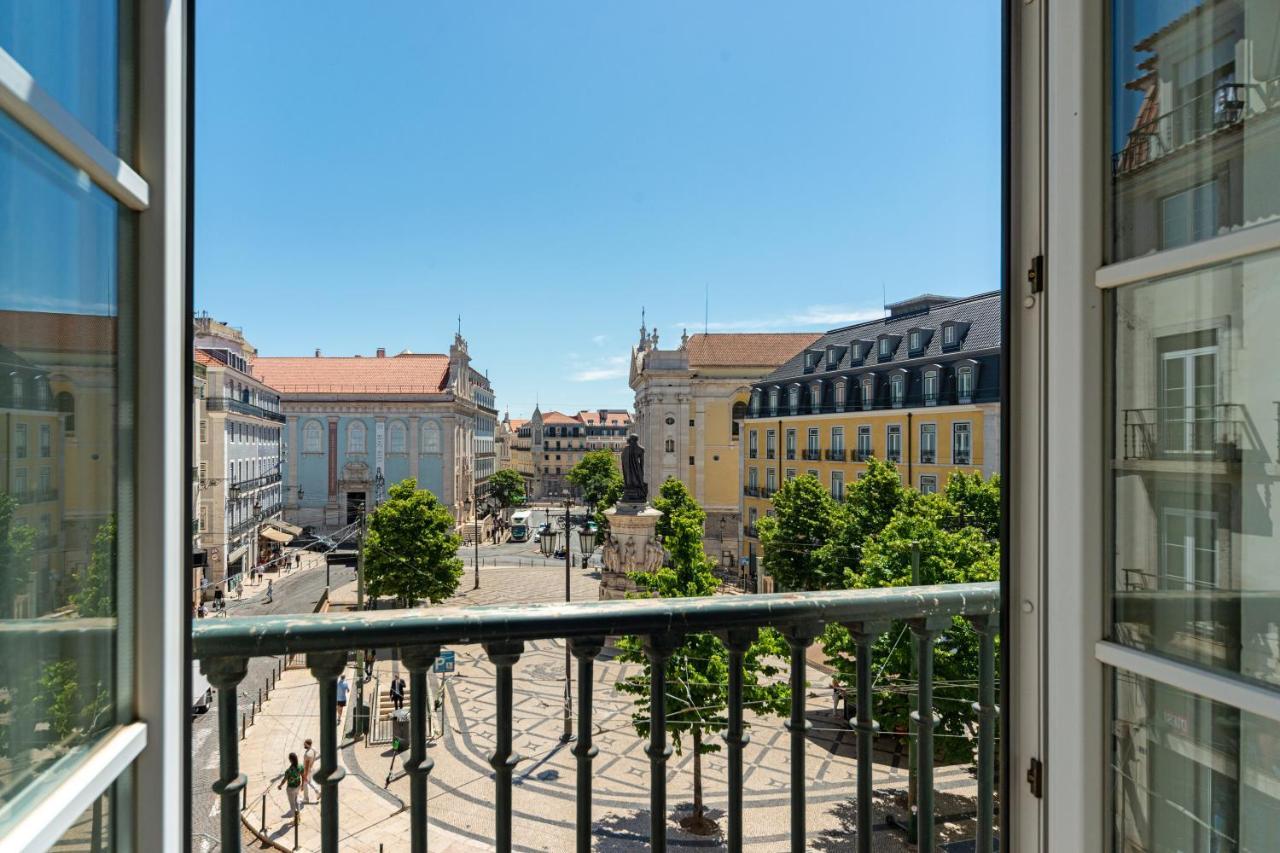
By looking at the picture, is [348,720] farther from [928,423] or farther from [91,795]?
[928,423]

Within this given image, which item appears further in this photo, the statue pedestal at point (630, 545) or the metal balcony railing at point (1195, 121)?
the statue pedestal at point (630, 545)

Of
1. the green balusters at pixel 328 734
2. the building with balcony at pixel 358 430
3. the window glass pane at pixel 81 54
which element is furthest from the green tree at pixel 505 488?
the window glass pane at pixel 81 54

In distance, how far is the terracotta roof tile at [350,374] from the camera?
2061 inches

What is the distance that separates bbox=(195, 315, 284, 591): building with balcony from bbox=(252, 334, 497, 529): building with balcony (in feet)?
29.0

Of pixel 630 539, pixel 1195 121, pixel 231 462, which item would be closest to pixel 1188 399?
pixel 1195 121

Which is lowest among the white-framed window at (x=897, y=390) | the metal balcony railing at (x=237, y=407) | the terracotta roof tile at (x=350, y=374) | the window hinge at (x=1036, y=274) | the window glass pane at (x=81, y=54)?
the window hinge at (x=1036, y=274)

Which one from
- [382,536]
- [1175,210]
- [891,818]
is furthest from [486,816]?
[382,536]

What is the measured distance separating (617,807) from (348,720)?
723cm

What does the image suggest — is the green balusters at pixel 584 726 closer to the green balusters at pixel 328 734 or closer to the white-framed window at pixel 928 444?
the green balusters at pixel 328 734

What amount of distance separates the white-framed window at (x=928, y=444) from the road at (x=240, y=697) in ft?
72.9

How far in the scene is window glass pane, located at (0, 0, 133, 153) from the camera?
3.05 ft

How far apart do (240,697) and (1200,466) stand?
12.8m

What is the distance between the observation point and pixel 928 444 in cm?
2578

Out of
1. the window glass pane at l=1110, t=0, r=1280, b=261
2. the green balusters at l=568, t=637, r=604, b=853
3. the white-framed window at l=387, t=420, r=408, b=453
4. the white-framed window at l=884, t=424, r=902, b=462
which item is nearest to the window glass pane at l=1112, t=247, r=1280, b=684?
the window glass pane at l=1110, t=0, r=1280, b=261
